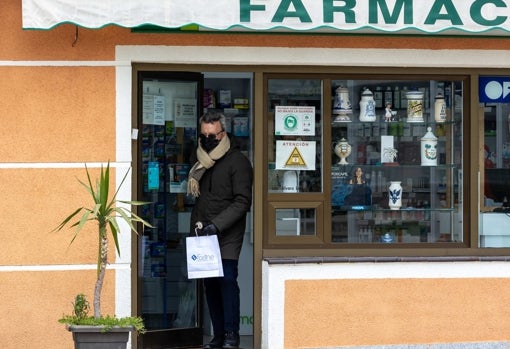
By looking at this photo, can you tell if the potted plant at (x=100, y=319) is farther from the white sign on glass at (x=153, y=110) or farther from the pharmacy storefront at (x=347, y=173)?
the white sign on glass at (x=153, y=110)

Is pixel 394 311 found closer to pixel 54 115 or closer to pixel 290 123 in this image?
pixel 290 123

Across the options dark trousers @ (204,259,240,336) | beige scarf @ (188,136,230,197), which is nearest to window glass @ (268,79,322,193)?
beige scarf @ (188,136,230,197)

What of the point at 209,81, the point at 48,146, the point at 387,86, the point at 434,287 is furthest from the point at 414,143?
the point at 48,146

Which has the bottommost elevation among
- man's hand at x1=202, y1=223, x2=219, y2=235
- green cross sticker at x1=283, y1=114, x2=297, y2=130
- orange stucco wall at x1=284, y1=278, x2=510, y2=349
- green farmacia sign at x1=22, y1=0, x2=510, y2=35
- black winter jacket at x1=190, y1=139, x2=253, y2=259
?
orange stucco wall at x1=284, y1=278, x2=510, y2=349

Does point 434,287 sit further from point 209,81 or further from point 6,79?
point 6,79

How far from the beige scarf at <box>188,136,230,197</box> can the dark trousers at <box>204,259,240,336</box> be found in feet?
2.14

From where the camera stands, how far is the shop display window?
954 cm

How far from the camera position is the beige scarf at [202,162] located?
925cm

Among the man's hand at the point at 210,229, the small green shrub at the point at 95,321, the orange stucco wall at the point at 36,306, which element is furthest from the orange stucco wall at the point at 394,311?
the orange stucco wall at the point at 36,306

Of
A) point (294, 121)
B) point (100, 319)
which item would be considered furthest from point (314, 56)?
point (100, 319)

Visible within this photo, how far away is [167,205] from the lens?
32.0ft

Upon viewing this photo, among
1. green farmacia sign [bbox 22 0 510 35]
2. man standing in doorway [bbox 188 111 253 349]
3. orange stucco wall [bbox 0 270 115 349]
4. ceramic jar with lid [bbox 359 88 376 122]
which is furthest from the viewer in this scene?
ceramic jar with lid [bbox 359 88 376 122]

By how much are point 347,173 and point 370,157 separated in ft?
0.85

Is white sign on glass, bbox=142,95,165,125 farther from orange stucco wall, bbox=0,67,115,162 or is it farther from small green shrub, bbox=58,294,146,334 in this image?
small green shrub, bbox=58,294,146,334
